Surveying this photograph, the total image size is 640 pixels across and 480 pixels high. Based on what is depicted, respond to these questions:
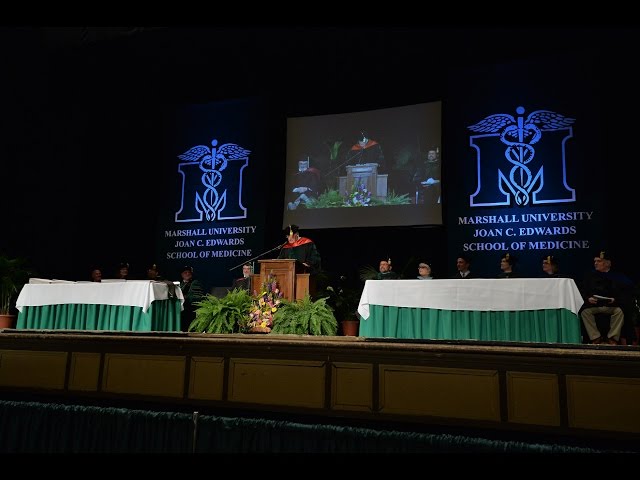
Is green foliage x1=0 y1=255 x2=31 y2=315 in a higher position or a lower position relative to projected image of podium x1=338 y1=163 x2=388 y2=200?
lower

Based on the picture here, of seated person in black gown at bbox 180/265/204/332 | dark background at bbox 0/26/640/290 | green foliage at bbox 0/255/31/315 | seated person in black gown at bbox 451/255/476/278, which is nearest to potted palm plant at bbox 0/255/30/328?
green foliage at bbox 0/255/31/315

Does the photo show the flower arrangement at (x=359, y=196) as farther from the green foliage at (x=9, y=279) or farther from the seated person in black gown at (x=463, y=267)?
the green foliage at (x=9, y=279)

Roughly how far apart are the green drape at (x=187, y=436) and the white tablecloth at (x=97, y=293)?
2424 millimetres

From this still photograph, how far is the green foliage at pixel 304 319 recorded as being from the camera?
4938 mm

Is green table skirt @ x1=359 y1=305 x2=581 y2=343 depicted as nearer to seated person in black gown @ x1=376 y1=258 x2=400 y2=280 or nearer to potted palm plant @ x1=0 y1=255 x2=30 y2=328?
seated person in black gown @ x1=376 y1=258 x2=400 y2=280

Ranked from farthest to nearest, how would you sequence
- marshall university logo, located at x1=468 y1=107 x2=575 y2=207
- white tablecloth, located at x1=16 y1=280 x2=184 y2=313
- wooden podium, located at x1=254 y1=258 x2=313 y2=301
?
marshall university logo, located at x1=468 y1=107 x2=575 y2=207 → white tablecloth, located at x1=16 y1=280 x2=184 y2=313 → wooden podium, located at x1=254 y1=258 x2=313 y2=301

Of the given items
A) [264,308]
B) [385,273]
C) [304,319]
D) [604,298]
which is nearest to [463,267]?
[385,273]

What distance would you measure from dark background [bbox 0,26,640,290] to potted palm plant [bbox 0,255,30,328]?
0.71 meters

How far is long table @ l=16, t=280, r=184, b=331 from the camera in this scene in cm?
566

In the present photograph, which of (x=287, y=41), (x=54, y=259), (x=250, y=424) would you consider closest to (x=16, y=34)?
(x=54, y=259)

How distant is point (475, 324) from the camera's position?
4.67 meters

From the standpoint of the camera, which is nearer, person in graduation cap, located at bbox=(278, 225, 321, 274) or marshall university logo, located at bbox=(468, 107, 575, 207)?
person in graduation cap, located at bbox=(278, 225, 321, 274)

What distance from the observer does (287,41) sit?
8.39 metres

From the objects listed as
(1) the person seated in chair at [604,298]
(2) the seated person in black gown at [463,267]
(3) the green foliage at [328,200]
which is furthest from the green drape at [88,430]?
(3) the green foliage at [328,200]
